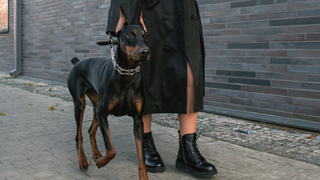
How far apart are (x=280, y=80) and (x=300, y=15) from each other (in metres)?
0.98

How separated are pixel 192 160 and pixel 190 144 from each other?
0.16m


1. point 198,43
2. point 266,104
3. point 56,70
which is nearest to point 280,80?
point 266,104

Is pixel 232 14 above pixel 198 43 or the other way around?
above

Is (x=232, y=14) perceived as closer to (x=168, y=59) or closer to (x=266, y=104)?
(x=266, y=104)

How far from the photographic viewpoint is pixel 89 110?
6.25 meters

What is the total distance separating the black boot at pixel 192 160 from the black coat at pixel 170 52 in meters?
0.29

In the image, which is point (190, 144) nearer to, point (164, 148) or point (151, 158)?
point (151, 158)

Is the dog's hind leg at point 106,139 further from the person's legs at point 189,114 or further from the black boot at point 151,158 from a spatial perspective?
the person's legs at point 189,114

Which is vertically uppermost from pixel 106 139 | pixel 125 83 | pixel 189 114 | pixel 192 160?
pixel 125 83

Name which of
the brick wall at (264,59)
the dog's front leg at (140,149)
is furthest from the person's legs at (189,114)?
the brick wall at (264,59)

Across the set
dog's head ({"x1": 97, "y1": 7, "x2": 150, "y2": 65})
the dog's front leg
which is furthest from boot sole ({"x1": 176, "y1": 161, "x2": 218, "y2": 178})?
dog's head ({"x1": 97, "y1": 7, "x2": 150, "y2": 65})

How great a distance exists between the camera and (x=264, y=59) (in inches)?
199

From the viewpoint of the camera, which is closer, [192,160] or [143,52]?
[143,52]

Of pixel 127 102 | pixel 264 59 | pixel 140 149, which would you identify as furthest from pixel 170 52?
pixel 264 59
